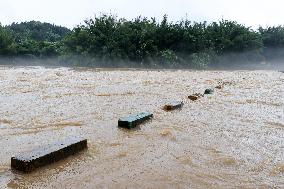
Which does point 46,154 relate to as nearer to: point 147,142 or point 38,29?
point 147,142

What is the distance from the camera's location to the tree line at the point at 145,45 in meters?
25.1

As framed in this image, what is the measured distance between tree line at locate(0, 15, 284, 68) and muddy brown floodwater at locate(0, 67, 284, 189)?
18.7 meters

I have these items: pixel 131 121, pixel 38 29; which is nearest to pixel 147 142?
pixel 131 121

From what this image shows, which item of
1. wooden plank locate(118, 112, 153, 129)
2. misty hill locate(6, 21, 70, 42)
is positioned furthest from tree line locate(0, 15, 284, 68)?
misty hill locate(6, 21, 70, 42)

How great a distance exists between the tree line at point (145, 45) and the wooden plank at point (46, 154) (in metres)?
21.3

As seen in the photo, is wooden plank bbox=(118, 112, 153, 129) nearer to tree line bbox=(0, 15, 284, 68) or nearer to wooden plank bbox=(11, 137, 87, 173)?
wooden plank bbox=(11, 137, 87, 173)

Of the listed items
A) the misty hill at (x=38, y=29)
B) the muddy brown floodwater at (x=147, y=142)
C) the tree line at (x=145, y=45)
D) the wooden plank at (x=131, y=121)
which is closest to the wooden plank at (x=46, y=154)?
the muddy brown floodwater at (x=147, y=142)

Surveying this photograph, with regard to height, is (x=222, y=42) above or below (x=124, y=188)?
above

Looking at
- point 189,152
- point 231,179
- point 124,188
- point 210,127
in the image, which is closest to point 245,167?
point 231,179

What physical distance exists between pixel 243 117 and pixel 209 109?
761mm

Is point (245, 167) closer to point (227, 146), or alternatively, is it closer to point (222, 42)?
point (227, 146)

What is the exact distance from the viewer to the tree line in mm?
25078

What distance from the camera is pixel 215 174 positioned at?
9.47 ft

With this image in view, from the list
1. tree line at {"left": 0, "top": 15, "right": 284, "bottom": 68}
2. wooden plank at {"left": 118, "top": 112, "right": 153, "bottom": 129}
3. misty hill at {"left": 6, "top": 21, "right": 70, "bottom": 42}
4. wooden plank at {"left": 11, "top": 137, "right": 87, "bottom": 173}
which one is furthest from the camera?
misty hill at {"left": 6, "top": 21, "right": 70, "bottom": 42}
